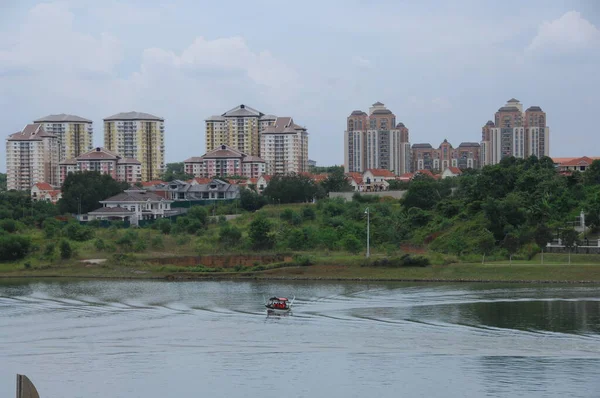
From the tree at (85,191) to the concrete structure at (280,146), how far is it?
23892 mm

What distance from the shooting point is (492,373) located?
17.0 meters

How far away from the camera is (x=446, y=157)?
99.5 meters

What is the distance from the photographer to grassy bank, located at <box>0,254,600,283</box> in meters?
30.3

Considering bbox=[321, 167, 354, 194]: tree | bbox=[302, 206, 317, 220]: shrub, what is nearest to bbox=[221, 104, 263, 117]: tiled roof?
bbox=[321, 167, 354, 194]: tree

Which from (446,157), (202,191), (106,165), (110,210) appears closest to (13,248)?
(110,210)

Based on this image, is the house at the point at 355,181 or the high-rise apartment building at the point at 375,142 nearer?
the house at the point at 355,181

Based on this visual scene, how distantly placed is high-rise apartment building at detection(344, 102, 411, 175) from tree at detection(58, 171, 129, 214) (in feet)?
127

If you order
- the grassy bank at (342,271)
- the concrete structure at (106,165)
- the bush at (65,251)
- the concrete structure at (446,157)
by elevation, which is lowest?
the grassy bank at (342,271)

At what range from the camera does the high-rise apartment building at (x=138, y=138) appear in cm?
8331

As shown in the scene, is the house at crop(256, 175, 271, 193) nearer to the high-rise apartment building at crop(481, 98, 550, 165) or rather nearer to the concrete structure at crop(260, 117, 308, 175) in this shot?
the concrete structure at crop(260, 117, 308, 175)

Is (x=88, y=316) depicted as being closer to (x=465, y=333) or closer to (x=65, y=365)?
(x=65, y=365)

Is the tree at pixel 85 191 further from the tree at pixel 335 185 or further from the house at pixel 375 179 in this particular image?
the house at pixel 375 179

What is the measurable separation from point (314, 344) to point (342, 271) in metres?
13.2

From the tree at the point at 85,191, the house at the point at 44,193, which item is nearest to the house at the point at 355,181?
the tree at the point at 85,191
